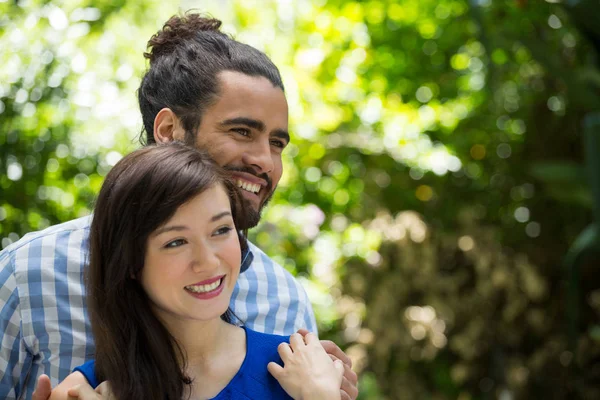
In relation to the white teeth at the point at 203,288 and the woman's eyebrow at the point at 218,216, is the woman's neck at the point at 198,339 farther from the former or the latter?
the woman's eyebrow at the point at 218,216

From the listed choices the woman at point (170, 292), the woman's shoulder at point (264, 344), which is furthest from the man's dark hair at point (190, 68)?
the woman's shoulder at point (264, 344)

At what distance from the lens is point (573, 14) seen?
9.18ft

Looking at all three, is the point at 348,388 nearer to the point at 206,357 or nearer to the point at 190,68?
the point at 206,357

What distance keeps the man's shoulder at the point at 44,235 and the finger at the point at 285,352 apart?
482 millimetres

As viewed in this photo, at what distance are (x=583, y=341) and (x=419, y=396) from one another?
84 centimetres

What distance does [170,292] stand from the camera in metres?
1.38

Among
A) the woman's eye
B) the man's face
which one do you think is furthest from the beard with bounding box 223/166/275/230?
the woman's eye

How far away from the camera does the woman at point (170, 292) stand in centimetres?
137

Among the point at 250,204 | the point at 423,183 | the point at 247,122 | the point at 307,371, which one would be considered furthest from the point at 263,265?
the point at 423,183

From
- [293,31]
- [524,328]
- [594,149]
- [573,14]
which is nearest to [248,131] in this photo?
[594,149]

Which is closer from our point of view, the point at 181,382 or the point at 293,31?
the point at 181,382

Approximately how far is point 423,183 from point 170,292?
3.23m

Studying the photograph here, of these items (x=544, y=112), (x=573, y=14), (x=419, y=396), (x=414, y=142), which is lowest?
(x=419, y=396)

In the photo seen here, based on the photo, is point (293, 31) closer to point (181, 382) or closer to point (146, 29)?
point (146, 29)
